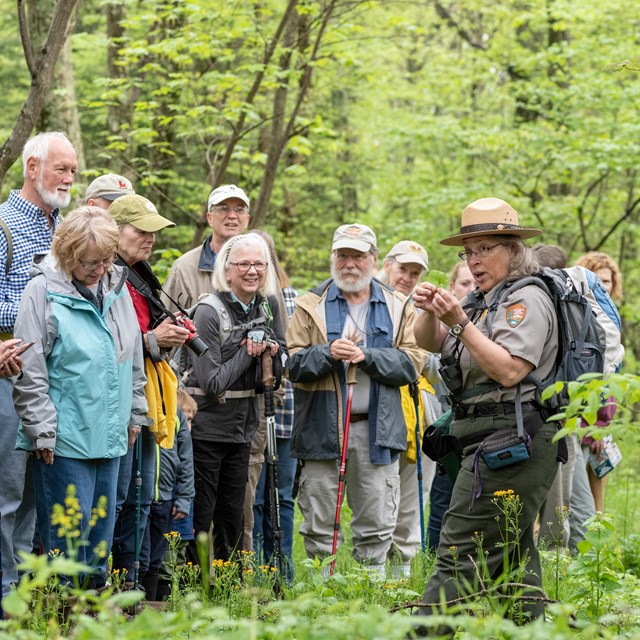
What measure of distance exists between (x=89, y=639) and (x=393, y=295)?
14.5 ft

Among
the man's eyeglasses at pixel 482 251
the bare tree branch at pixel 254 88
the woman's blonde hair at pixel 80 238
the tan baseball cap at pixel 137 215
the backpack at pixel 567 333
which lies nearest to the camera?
the backpack at pixel 567 333

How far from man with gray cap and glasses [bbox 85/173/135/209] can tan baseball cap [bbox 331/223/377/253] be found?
144 cm

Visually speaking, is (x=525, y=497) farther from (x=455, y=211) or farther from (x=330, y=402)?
(x=455, y=211)

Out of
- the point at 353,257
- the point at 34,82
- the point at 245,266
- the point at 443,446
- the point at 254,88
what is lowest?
the point at 443,446

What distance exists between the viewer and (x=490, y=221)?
4.24 metres

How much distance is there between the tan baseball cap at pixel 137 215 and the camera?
5.01 metres

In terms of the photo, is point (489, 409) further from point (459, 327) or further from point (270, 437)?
point (270, 437)

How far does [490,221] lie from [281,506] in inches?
124

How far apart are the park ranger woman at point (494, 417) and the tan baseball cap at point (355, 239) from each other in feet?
6.32

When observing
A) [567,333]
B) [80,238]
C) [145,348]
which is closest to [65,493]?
[145,348]

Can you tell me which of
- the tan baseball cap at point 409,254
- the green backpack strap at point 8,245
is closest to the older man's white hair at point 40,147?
the green backpack strap at point 8,245

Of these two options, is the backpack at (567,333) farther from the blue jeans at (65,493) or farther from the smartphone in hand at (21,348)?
the smartphone in hand at (21,348)

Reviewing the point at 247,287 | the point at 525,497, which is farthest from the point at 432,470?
the point at 525,497

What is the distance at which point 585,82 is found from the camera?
1487 cm
